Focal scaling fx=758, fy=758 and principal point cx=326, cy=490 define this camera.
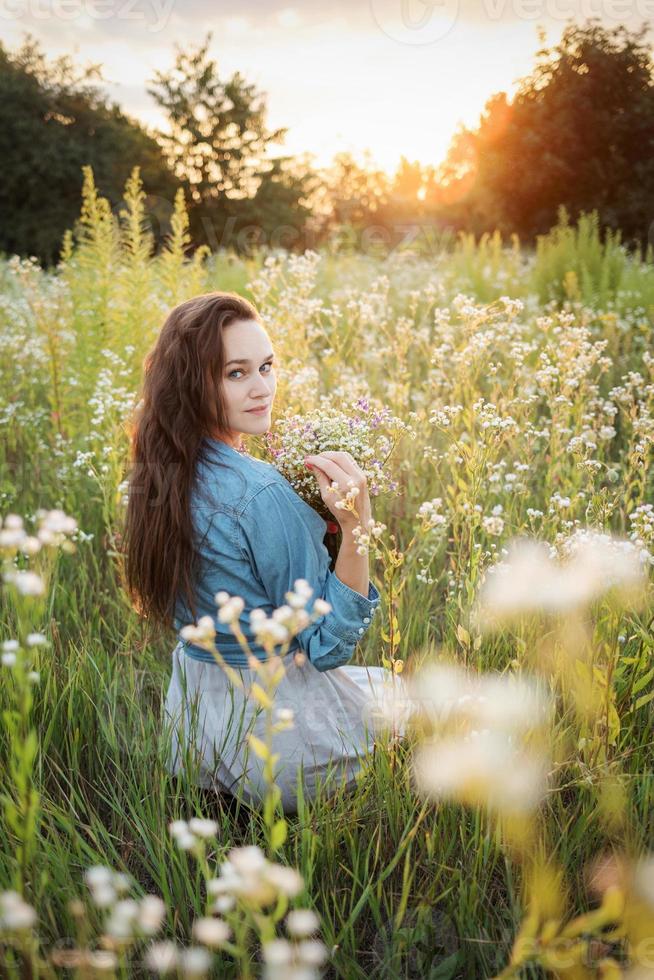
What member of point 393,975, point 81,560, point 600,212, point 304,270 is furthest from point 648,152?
point 393,975

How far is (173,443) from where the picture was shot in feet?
7.22

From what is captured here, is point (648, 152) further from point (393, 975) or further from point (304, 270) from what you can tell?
point (393, 975)

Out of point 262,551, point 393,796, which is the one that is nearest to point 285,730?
point 393,796

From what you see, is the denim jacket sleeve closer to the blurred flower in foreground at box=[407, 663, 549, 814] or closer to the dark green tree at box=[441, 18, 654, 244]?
the blurred flower in foreground at box=[407, 663, 549, 814]

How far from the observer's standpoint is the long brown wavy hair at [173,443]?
83.4 inches

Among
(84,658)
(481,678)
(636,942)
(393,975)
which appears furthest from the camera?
(84,658)

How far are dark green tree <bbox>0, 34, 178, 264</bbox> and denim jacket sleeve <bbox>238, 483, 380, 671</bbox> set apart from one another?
31116mm

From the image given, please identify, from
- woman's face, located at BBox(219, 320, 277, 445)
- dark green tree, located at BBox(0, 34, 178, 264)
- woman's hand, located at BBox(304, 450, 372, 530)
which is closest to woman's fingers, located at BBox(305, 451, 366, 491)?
woman's hand, located at BBox(304, 450, 372, 530)

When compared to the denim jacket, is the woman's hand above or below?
above

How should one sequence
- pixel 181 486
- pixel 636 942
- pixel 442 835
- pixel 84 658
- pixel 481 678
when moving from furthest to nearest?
pixel 84 658, pixel 481 678, pixel 181 486, pixel 442 835, pixel 636 942

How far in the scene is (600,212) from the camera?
22.4 meters

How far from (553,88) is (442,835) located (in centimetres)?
2468

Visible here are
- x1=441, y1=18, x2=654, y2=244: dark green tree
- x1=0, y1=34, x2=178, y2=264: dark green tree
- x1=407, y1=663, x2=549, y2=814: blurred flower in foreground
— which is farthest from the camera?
x1=0, y1=34, x2=178, y2=264: dark green tree

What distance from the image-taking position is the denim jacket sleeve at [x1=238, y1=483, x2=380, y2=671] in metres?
2.05
